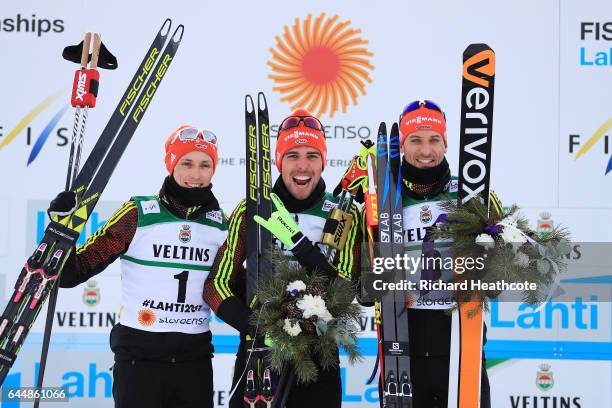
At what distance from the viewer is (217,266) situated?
350 centimetres

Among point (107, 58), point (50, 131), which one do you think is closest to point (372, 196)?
point (107, 58)

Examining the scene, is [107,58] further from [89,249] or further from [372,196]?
[372,196]

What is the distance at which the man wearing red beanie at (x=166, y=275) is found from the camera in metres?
3.46

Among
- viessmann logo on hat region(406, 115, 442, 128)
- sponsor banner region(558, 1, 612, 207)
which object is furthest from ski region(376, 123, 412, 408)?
sponsor banner region(558, 1, 612, 207)

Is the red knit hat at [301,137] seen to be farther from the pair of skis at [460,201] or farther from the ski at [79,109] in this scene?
the ski at [79,109]

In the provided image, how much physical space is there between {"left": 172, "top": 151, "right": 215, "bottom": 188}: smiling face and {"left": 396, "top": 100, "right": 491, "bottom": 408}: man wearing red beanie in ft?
2.97

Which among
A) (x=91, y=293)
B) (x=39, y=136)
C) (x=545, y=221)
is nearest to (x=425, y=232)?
(x=545, y=221)

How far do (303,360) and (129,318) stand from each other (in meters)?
0.91

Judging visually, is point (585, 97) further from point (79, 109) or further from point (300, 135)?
point (79, 109)

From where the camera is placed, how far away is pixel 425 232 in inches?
133

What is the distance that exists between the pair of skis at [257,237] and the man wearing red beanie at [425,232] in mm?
608

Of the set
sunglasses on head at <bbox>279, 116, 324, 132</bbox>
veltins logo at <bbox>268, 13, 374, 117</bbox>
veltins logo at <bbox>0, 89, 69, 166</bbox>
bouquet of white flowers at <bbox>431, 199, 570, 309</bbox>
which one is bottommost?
bouquet of white flowers at <bbox>431, 199, 570, 309</bbox>

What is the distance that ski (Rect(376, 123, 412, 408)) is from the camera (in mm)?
3238

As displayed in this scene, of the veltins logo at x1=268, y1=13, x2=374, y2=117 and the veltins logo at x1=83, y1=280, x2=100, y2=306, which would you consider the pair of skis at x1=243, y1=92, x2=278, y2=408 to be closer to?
the veltins logo at x1=268, y1=13, x2=374, y2=117
